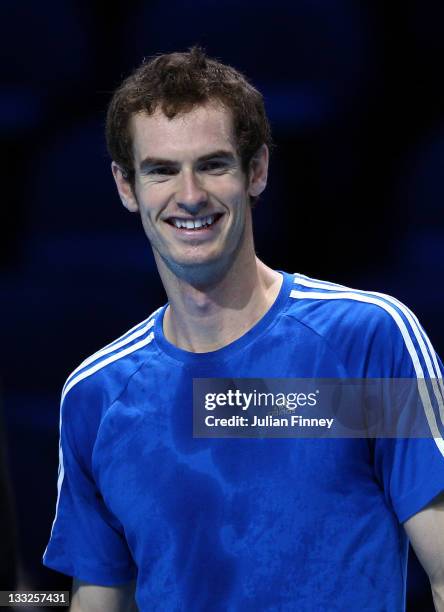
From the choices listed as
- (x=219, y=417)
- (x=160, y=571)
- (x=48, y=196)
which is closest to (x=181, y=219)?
(x=219, y=417)

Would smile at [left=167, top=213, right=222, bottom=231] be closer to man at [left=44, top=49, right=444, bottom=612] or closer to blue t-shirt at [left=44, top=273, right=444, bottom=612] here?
man at [left=44, top=49, right=444, bottom=612]

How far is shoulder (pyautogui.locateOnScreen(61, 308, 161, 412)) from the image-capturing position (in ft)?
4.73

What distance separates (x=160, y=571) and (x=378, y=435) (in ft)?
1.10

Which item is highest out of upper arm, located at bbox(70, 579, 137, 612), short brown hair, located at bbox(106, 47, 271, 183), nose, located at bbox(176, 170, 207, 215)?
short brown hair, located at bbox(106, 47, 271, 183)

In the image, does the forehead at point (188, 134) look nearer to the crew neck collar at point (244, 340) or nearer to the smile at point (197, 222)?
the smile at point (197, 222)

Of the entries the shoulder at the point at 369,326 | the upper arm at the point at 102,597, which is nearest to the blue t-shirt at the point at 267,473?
the shoulder at the point at 369,326

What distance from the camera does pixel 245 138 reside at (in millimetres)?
1385

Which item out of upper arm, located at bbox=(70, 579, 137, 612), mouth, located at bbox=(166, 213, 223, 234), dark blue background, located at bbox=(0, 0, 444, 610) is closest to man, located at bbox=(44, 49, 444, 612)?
mouth, located at bbox=(166, 213, 223, 234)

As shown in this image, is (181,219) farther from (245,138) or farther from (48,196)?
(48,196)

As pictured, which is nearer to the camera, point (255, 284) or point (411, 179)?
point (255, 284)

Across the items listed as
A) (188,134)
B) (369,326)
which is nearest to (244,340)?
(369,326)

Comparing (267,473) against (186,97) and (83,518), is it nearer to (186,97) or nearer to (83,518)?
(83,518)

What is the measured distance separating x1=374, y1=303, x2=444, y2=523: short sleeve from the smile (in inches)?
9.9

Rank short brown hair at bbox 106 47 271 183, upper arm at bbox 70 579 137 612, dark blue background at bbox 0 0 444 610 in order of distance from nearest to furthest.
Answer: short brown hair at bbox 106 47 271 183, upper arm at bbox 70 579 137 612, dark blue background at bbox 0 0 444 610
